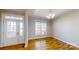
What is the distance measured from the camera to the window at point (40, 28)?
1836 mm

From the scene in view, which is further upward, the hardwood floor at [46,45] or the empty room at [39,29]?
the empty room at [39,29]

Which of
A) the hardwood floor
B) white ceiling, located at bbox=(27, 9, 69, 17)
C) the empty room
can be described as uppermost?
white ceiling, located at bbox=(27, 9, 69, 17)

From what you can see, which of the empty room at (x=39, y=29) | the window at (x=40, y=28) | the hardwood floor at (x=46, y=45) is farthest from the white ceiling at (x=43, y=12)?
the hardwood floor at (x=46, y=45)

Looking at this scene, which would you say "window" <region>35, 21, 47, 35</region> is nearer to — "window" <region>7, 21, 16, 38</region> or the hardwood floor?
the hardwood floor

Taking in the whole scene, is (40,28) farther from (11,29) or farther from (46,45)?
(11,29)

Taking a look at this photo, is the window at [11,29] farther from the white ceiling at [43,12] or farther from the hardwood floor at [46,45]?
the white ceiling at [43,12]

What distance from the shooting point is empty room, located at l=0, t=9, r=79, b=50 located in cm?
172

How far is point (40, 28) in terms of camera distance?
1852 millimetres

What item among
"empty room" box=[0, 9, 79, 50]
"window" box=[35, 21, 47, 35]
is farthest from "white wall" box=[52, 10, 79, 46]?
"window" box=[35, 21, 47, 35]

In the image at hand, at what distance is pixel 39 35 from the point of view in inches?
72.2

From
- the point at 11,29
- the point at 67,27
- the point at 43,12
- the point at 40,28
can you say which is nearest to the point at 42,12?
the point at 43,12

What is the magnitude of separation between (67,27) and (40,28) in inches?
20.7
